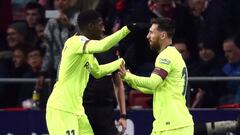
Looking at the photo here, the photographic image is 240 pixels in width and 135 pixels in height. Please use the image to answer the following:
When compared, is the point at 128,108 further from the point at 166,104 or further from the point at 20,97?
the point at 166,104

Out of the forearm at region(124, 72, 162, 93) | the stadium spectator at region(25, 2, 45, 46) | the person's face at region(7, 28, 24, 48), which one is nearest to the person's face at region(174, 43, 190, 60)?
the stadium spectator at region(25, 2, 45, 46)

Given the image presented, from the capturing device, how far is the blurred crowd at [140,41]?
1473 centimetres

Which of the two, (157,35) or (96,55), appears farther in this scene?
(96,55)

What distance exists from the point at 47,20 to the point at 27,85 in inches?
43.0

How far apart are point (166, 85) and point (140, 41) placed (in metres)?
3.77

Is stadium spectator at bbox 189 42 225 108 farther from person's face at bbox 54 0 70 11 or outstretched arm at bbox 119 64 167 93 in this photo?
outstretched arm at bbox 119 64 167 93

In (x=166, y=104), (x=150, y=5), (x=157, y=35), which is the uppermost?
(x=150, y=5)

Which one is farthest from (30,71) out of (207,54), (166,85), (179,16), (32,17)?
(166,85)

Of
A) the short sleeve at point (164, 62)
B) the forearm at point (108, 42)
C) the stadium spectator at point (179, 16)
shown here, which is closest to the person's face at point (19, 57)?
the stadium spectator at point (179, 16)

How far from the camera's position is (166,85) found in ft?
38.3

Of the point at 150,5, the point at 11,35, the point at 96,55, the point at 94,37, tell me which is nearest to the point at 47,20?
the point at 11,35

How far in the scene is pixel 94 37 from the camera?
39.9 ft

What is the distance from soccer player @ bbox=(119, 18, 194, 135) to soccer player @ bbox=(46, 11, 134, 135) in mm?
424

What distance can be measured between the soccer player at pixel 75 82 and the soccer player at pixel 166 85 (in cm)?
42
